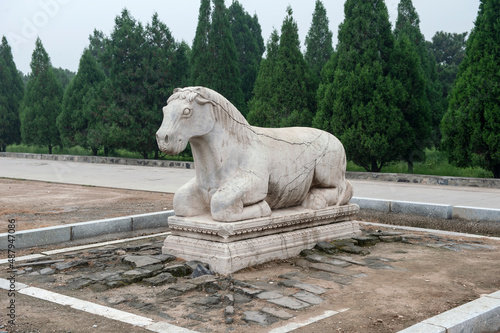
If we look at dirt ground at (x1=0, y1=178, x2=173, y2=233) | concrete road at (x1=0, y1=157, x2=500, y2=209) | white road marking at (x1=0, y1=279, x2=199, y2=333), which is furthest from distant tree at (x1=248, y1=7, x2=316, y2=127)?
white road marking at (x1=0, y1=279, x2=199, y2=333)

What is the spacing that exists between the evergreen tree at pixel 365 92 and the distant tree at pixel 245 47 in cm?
797

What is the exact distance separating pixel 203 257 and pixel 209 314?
1.37 meters

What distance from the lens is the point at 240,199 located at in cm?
546

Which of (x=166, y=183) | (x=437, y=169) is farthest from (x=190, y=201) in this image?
(x=437, y=169)

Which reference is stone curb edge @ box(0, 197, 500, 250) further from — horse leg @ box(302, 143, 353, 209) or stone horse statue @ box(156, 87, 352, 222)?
horse leg @ box(302, 143, 353, 209)

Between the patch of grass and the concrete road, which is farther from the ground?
the patch of grass

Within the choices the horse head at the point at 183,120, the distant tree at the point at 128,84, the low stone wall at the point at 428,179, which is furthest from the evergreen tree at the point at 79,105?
the horse head at the point at 183,120

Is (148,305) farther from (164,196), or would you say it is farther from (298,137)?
(164,196)

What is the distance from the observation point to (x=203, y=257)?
538cm

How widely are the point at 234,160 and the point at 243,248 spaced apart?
37.1 inches

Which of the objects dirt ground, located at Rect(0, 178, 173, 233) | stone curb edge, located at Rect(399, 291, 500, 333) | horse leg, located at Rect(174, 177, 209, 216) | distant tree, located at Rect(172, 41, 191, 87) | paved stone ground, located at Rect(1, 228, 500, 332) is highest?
distant tree, located at Rect(172, 41, 191, 87)

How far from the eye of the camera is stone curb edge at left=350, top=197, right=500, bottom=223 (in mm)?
7891

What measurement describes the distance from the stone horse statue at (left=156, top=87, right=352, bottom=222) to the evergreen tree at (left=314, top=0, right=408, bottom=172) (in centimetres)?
869

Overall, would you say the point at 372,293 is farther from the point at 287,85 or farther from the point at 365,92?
the point at 287,85
